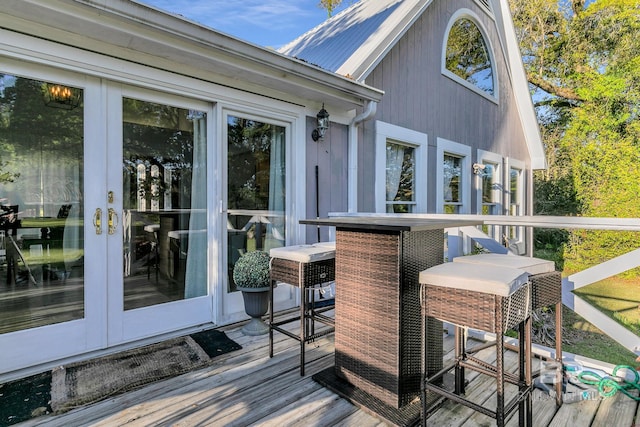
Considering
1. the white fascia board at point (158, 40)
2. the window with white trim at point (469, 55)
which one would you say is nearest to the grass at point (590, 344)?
the window with white trim at point (469, 55)

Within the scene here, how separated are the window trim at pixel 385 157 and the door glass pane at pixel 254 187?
1.44m

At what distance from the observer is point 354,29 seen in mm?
5000

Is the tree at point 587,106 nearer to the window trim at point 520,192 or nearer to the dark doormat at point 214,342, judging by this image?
the window trim at point 520,192

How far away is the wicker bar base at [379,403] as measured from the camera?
167 cm

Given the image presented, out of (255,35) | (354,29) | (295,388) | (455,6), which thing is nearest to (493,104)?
(455,6)

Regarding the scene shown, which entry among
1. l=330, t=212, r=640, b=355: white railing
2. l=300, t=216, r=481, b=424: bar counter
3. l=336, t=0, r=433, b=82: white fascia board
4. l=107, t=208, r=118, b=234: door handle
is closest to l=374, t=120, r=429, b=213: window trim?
l=336, t=0, r=433, b=82: white fascia board

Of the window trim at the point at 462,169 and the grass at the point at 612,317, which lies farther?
the window trim at the point at 462,169

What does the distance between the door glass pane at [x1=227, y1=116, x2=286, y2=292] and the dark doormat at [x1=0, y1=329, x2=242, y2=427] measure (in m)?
0.70

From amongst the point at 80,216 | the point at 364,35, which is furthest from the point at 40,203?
the point at 364,35

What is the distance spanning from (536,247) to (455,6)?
7150 mm

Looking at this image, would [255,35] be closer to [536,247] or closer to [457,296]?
[457,296]

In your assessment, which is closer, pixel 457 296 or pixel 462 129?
pixel 457 296

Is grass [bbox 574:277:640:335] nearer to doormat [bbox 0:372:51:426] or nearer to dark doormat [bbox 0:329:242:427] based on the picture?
dark doormat [bbox 0:329:242:427]

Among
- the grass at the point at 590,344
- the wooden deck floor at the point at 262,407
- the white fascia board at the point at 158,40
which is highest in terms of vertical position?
the white fascia board at the point at 158,40
